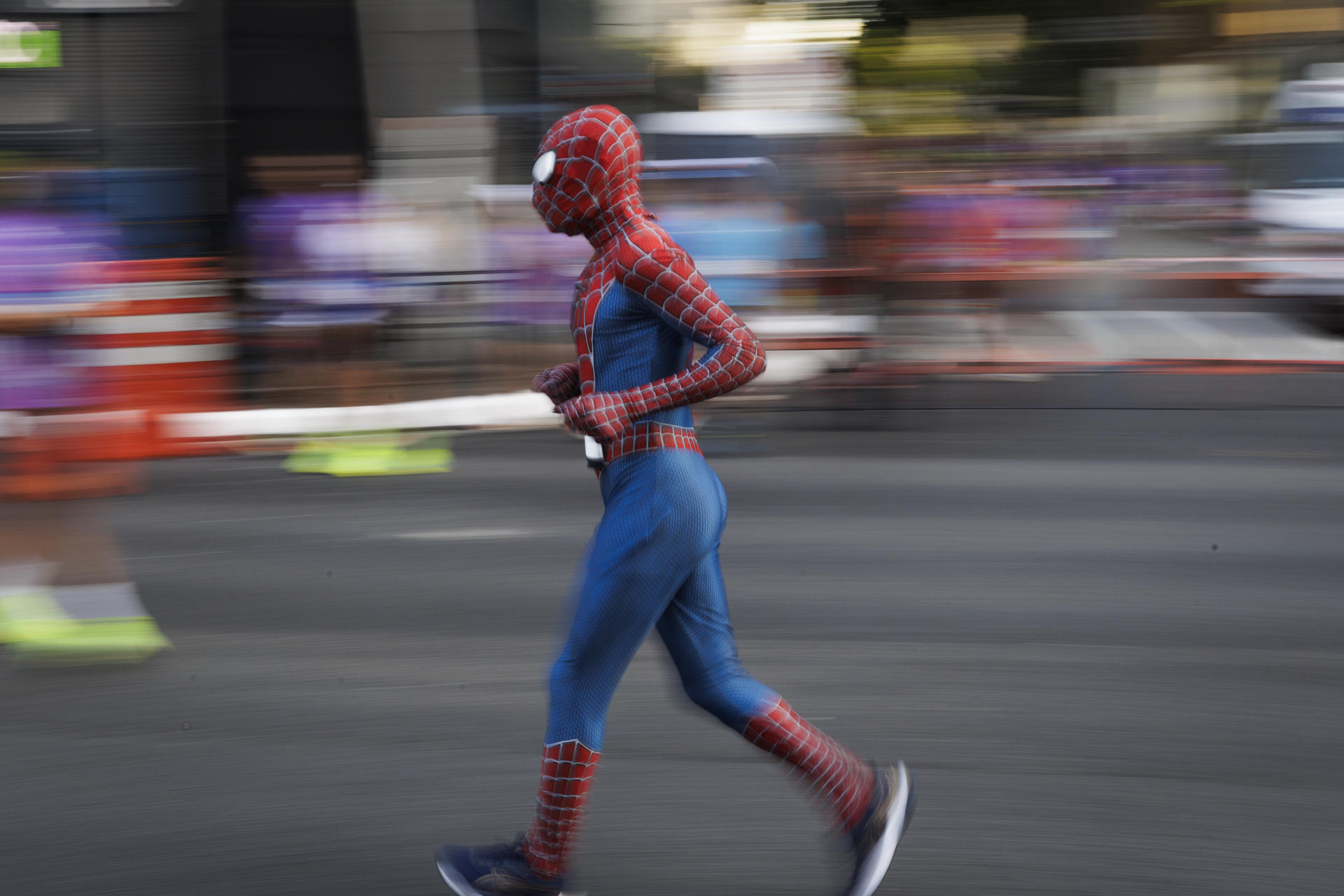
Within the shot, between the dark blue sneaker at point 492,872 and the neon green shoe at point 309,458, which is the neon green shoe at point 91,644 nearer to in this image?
the dark blue sneaker at point 492,872

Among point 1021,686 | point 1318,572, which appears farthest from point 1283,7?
point 1021,686

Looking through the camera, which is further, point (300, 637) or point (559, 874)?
point (300, 637)

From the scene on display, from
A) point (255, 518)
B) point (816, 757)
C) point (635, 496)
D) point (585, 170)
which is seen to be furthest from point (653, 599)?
point (255, 518)

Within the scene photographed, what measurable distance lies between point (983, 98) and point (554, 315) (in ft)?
43.4

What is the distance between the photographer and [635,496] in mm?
2863

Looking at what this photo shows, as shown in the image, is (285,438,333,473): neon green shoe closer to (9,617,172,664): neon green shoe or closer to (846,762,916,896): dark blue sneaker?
(9,617,172,664): neon green shoe

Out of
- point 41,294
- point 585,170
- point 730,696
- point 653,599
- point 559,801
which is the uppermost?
point 585,170

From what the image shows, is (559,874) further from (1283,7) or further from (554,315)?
(1283,7)

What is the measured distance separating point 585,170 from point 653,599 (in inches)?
34.8

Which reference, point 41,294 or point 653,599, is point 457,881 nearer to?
point 653,599

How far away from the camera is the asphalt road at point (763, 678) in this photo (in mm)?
3463

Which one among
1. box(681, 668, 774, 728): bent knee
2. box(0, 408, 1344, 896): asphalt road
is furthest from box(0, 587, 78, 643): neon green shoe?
box(681, 668, 774, 728): bent knee

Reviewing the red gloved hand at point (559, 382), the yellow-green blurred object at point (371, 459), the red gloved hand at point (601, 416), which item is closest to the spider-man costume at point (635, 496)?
the red gloved hand at point (601, 416)

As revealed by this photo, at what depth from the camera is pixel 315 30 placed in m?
16.8
